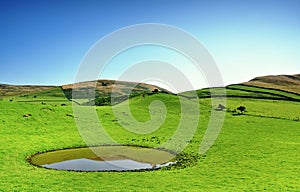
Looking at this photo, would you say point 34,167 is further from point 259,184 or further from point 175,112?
point 175,112

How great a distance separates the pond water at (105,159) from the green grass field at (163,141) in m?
1.82

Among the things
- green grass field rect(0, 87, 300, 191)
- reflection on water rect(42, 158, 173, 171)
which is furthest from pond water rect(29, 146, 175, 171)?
green grass field rect(0, 87, 300, 191)

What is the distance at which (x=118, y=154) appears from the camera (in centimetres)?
3431

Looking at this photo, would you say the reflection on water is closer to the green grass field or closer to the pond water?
the pond water

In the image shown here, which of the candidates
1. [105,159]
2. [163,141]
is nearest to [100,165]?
[105,159]

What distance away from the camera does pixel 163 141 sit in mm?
40000

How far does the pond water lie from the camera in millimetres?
28609

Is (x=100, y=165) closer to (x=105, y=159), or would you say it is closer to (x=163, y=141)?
(x=105, y=159)

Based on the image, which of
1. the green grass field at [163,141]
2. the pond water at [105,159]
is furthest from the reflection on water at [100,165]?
the green grass field at [163,141]

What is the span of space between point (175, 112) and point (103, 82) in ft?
388

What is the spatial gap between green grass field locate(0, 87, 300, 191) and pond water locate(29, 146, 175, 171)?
5.98ft

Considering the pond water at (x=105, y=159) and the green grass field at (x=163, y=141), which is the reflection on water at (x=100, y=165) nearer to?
the pond water at (x=105, y=159)

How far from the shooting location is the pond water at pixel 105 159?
93.9 ft

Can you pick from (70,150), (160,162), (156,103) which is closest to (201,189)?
(160,162)
